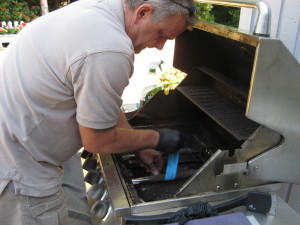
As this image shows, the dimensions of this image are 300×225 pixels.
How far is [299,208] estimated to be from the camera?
179cm

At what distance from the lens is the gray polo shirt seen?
1089 mm

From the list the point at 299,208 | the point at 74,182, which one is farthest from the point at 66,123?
the point at 299,208

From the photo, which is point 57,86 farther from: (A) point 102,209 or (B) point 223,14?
(B) point 223,14

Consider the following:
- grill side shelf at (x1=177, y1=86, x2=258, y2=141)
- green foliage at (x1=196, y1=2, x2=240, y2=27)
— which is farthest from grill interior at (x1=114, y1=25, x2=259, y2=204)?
green foliage at (x1=196, y1=2, x2=240, y2=27)

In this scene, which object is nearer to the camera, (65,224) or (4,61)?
(4,61)

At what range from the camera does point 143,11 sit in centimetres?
120

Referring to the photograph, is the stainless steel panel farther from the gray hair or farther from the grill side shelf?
the gray hair

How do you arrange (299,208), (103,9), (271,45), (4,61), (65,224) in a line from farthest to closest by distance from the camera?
(299,208)
(65,224)
(4,61)
(103,9)
(271,45)

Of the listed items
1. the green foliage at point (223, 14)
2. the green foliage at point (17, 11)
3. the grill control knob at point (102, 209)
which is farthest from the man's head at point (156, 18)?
the green foliage at point (223, 14)

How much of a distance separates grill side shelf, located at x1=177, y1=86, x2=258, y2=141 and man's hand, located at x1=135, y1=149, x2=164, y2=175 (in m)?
0.36

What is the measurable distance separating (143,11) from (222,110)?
81cm

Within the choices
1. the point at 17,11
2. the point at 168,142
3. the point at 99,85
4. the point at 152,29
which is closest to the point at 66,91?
the point at 99,85

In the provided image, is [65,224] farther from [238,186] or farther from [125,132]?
[238,186]

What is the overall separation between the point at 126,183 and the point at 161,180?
215 millimetres
